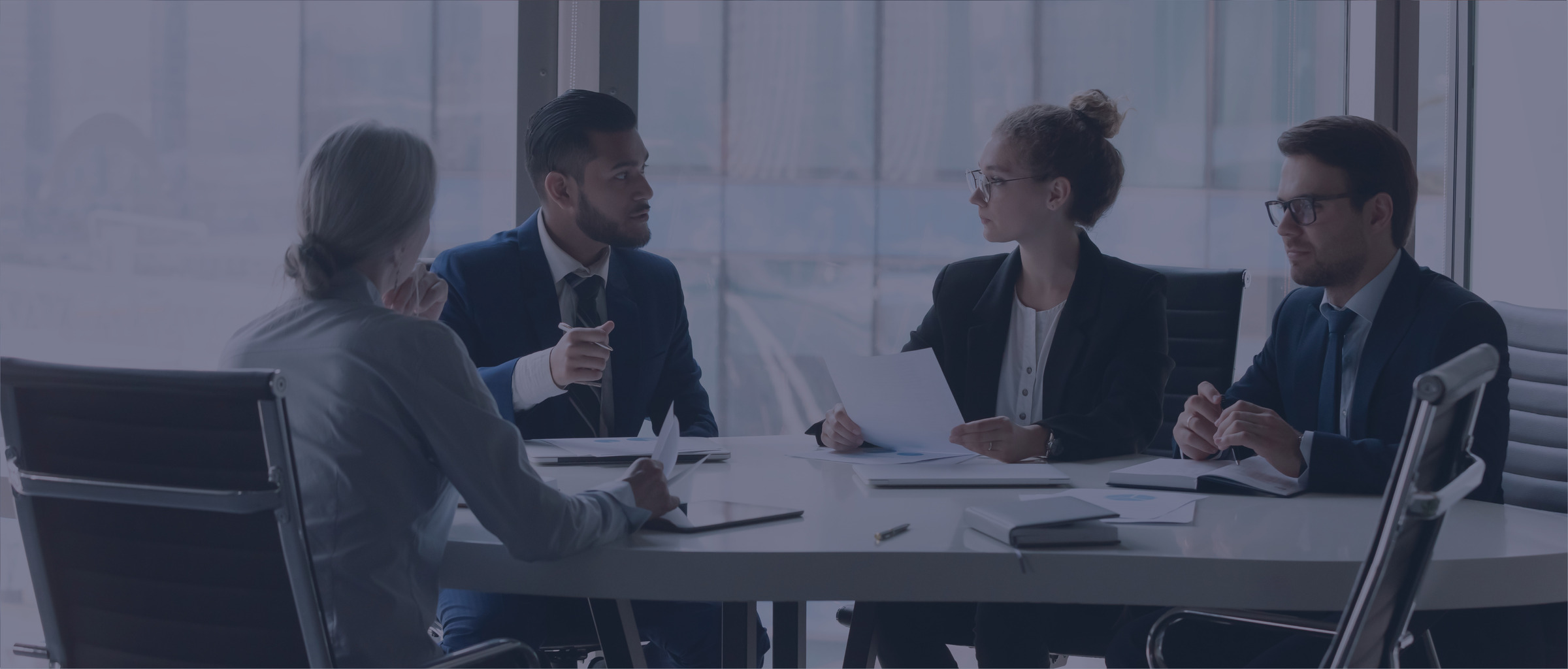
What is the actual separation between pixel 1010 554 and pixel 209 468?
2.84 feet

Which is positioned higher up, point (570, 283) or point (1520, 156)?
point (1520, 156)

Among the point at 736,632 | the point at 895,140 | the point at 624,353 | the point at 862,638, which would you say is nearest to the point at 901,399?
the point at 862,638

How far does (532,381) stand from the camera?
189 centimetres

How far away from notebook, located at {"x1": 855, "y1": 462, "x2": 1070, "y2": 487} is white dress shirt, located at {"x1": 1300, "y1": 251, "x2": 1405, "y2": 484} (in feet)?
1.86

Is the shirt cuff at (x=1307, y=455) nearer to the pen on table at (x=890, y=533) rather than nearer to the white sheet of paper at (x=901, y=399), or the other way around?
the white sheet of paper at (x=901, y=399)

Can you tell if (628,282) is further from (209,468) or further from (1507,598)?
(1507,598)

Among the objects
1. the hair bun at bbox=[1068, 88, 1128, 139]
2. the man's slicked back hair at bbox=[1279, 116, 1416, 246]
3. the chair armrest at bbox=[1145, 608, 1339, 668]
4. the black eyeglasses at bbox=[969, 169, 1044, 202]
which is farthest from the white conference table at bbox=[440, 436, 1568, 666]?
the hair bun at bbox=[1068, 88, 1128, 139]

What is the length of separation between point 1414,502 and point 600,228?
174 cm

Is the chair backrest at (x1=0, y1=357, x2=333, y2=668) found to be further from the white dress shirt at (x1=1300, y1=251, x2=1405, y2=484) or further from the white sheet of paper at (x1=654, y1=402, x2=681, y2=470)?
the white dress shirt at (x1=1300, y1=251, x2=1405, y2=484)

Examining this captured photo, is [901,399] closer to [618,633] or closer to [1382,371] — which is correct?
[618,633]

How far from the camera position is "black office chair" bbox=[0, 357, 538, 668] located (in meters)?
0.97

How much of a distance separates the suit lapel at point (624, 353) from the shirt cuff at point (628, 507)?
1.00 m

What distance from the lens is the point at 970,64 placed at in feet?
11.0

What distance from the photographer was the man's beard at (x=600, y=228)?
228 cm
